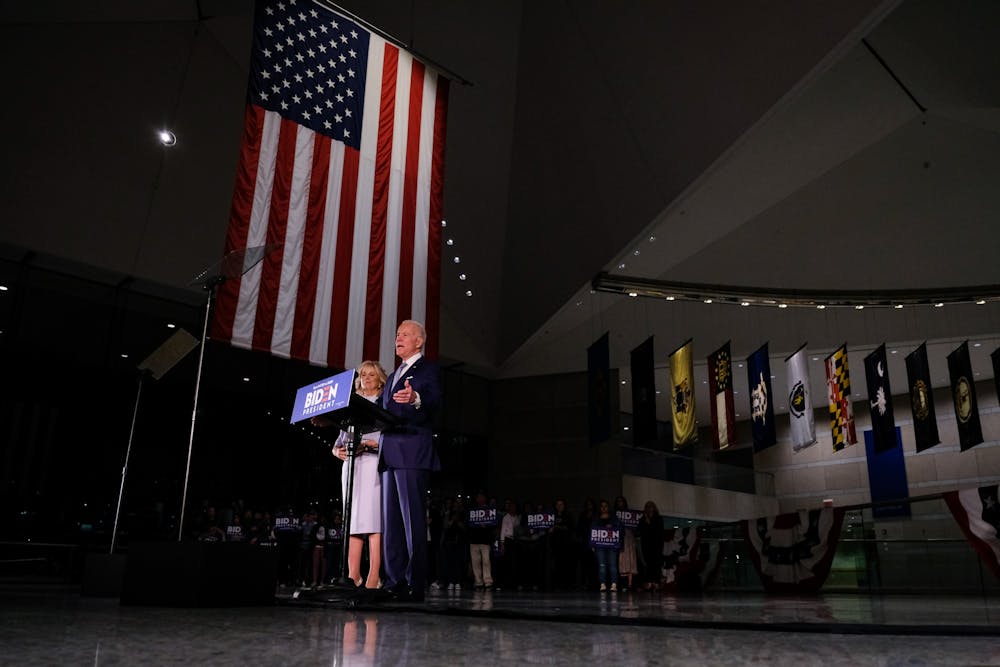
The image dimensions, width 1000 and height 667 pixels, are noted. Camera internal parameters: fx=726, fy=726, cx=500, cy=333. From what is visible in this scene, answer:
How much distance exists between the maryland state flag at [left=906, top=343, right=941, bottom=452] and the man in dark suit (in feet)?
41.3

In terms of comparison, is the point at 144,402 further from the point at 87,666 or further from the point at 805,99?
the point at 87,666

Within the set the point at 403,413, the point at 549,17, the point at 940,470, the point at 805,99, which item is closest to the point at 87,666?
the point at 403,413

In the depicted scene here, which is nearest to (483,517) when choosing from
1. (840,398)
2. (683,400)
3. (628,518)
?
(628,518)

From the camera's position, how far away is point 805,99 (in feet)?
35.4

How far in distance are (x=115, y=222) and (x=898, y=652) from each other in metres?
14.0

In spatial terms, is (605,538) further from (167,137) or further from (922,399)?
(167,137)

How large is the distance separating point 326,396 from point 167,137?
10889mm

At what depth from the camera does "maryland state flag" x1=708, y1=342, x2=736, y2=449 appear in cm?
1467

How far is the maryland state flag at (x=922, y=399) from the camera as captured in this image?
13930 millimetres

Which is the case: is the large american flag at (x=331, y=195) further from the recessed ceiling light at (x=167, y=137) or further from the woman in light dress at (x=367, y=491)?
the recessed ceiling light at (x=167, y=137)

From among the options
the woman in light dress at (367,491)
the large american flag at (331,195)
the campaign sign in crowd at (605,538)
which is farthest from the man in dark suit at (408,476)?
the campaign sign in crowd at (605,538)

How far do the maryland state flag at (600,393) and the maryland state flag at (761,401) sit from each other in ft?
9.49

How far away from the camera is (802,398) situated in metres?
14.6

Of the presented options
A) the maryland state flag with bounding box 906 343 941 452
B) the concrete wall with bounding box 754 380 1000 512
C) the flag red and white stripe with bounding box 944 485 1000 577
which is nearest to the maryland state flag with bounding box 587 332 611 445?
the maryland state flag with bounding box 906 343 941 452
